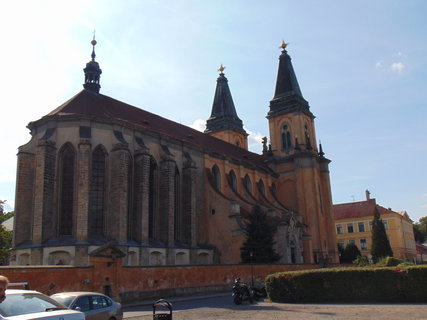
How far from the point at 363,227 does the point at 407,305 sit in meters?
54.7

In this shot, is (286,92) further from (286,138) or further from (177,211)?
(177,211)

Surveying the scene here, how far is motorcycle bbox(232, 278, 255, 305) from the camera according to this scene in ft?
60.4

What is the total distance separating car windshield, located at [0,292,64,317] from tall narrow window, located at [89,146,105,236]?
22363 mm

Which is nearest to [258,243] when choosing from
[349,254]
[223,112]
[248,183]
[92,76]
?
[248,183]

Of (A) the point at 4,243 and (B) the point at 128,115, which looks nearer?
(B) the point at 128,115

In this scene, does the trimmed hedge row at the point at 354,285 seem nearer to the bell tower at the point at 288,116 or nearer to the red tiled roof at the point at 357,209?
the bell tower at the point at 288,116

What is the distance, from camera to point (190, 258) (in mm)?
33562

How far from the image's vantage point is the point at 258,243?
33062 mm

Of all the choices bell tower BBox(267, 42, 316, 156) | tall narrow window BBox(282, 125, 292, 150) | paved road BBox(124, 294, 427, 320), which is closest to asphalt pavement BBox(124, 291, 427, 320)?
paved road BBox(124, 294, 427, 320)

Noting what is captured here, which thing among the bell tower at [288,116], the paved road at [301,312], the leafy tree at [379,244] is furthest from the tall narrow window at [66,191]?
the leafy tree at [379,244]

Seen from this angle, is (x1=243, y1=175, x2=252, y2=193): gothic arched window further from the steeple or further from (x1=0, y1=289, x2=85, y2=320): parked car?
(x1=0, y1=289, x2=85, y2=320): parked car

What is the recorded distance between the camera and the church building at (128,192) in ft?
90.3

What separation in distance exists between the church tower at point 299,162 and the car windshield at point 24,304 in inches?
1735

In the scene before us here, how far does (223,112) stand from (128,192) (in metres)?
32.2
